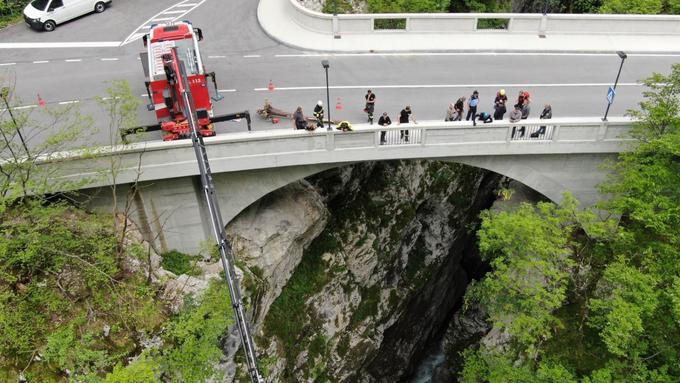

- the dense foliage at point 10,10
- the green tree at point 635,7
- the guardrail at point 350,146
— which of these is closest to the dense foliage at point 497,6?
the green tree at point 635,7

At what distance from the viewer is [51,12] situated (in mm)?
31359

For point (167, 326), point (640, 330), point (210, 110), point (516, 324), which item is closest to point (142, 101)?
point (210, 110)

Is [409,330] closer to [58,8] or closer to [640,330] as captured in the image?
[640,330]

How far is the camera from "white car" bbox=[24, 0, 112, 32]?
3117cm

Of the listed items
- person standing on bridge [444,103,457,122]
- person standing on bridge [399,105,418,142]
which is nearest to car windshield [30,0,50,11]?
person standing on bridge [399,105,418,142]

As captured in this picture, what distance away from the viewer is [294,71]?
27641 mm

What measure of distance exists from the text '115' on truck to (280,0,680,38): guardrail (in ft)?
31.4

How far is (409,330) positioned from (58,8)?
29684 mm

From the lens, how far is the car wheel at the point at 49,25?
31.4 metres

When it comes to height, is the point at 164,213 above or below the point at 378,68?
below

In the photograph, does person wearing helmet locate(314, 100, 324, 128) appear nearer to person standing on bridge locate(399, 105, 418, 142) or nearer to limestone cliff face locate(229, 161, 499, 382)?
person standing on bridge locate(399, 105, 418, 142)

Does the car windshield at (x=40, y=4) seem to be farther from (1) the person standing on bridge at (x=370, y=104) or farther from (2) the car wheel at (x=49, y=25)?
(1) the person standing on bridge at (x=370, y=104)

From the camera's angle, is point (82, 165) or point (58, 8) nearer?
point (82, 165)

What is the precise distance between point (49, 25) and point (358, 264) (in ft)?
76.4
